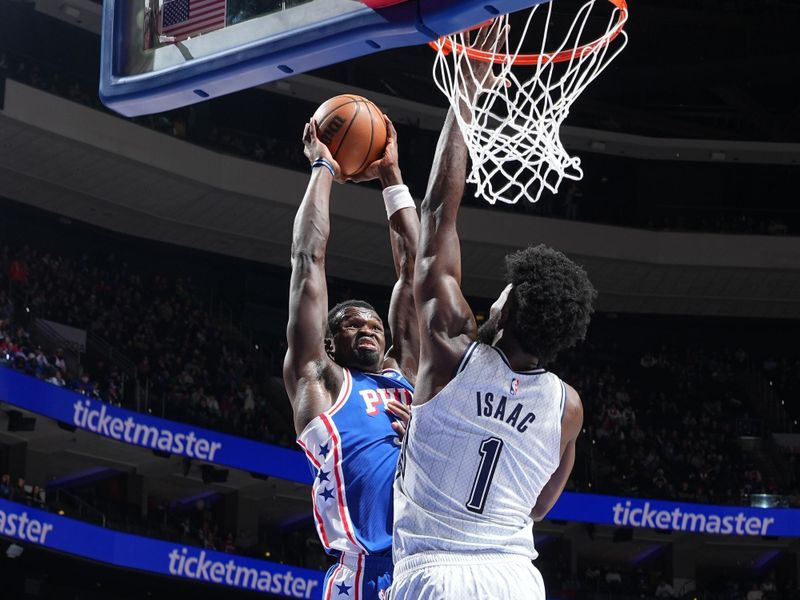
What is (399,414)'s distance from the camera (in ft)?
14.4

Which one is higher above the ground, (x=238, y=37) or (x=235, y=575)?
(x=235, y=575)

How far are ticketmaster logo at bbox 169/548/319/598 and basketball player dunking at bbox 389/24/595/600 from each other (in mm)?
12897

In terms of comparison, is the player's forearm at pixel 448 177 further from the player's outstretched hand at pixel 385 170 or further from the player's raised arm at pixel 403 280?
the player's outstretched hand at pixel 385 170

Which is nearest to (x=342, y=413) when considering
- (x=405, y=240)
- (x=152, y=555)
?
(x=405, y=240)

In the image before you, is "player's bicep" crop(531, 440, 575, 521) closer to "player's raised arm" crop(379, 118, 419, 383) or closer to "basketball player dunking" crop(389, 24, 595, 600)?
"basketball player dunking" crop(389, 24, 595, 600)

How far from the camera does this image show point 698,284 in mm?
24234

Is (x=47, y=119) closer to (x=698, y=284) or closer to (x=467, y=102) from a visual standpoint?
(x=698, y=284)

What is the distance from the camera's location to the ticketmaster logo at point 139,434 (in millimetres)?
15141

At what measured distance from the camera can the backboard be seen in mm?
3748

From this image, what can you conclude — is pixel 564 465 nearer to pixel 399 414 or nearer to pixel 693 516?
pixel 399 414

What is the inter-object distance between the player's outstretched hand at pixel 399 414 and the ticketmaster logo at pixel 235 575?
12066 millimetres

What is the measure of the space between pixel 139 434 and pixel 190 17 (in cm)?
1201

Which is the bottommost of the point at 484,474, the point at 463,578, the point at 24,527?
the point at 463,578

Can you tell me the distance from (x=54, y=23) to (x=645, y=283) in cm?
1258
